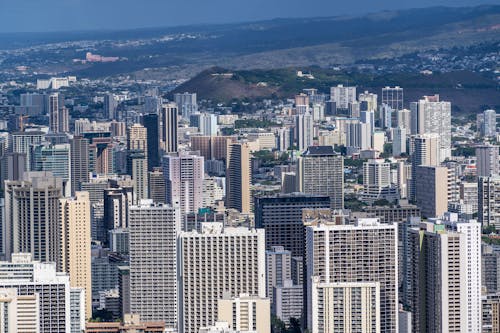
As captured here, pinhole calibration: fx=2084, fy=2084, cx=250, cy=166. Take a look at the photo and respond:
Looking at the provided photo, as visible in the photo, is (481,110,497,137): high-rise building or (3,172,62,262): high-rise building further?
(481,110,497,137): high-rise building

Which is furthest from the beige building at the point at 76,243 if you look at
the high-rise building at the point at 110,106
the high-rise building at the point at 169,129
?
the high-rise building at the point at 110,106

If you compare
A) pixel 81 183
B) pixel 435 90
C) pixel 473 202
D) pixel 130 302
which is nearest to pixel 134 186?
pixel 81 183

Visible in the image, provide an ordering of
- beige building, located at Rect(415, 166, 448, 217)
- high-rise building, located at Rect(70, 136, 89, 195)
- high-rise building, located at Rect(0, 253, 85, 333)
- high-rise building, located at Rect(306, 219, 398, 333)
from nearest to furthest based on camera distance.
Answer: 1. high-rise building, located at Rect(0, 253, 85, 333)
2. high-rise building, located at Rect(306, 219, 398, 333)
3. beige building, located at Rect(415, 166, 448, 217)
4. high-rise building, located at Rect(70, 136, 89, 195)

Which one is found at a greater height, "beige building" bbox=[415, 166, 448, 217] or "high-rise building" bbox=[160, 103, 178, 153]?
"high-rise building" bbox=[160, 103, 178, 153]

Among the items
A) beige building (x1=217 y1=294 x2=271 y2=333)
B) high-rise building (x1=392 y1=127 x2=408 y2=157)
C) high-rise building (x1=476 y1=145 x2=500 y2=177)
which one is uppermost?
high-rise building (x1=392 y1=127 x2=408 y2=157)

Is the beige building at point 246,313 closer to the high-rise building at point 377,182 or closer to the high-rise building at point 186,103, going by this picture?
the high-rise building at point 377,182

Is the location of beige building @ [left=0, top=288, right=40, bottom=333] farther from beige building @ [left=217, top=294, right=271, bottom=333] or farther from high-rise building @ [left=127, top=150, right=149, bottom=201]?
high-rise building @ [left=127, top=150, right=149, bottom=201]

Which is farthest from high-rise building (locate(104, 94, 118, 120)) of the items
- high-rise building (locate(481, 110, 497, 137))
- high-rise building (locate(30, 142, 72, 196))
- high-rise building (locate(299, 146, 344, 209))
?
high-rise building (locate(299, 146, 344, 209))

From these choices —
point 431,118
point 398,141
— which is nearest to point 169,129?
point 398,141

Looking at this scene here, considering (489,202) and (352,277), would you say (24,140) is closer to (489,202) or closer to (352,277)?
(489,202)
